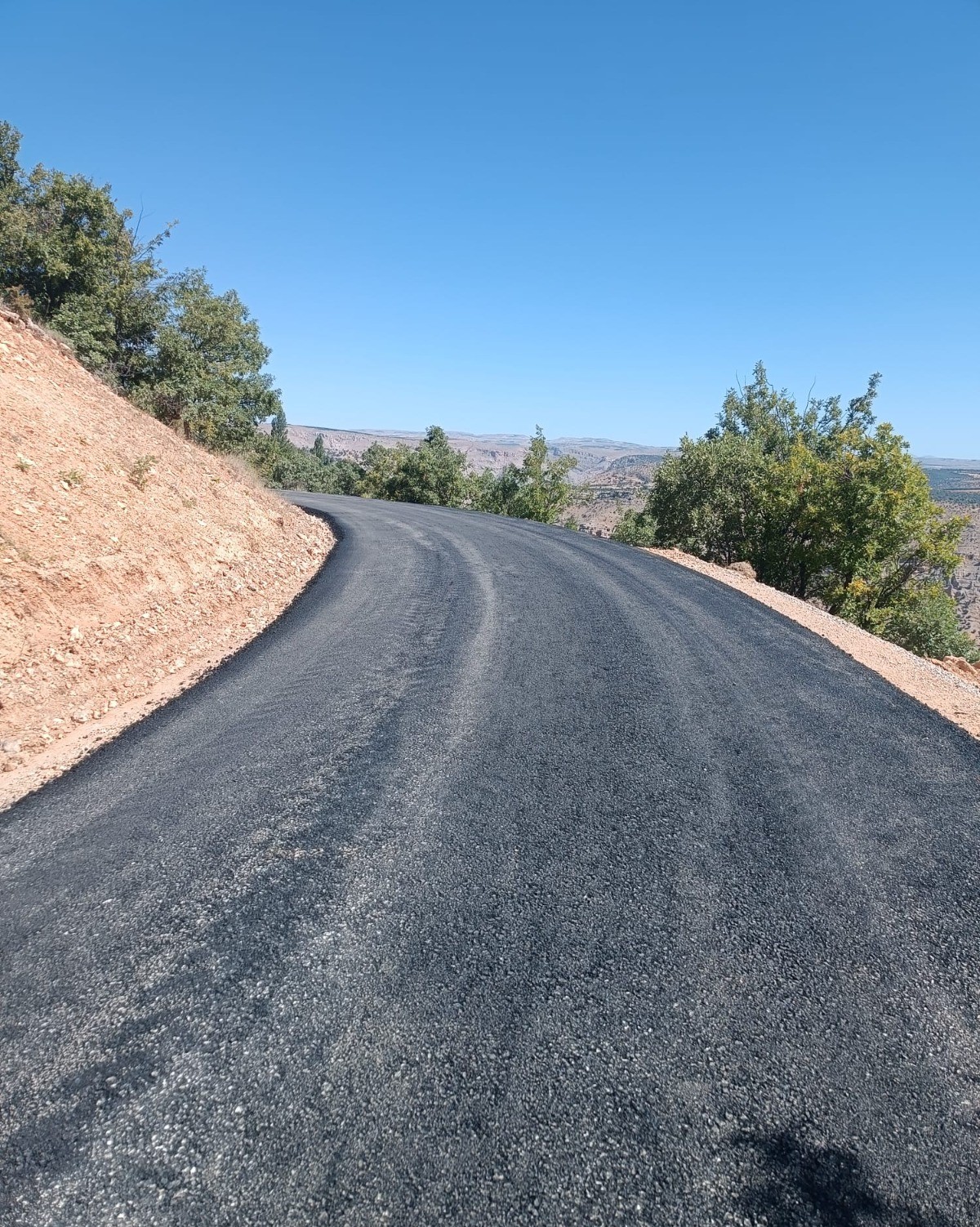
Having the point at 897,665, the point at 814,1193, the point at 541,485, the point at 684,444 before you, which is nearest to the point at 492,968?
the point at 814,1193

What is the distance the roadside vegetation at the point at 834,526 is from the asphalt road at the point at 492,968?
56.0 ft

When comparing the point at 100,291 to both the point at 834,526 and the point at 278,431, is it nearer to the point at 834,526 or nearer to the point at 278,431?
the point at 834,526

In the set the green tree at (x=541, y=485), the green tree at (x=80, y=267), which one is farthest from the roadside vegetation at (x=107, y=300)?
the green tree at (x=541, y=485)

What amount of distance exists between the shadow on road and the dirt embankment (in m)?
4.16

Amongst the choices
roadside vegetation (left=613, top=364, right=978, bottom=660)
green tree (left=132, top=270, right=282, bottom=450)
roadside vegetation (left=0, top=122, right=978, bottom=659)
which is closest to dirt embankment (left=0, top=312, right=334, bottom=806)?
roadside vegetation (left=0, top=122, right=978, bottom=659)

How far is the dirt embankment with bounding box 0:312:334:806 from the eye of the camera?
4.75 meters

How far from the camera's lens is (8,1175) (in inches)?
70.7

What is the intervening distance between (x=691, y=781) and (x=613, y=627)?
10.8 ft

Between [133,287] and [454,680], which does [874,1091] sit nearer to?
[454,680]

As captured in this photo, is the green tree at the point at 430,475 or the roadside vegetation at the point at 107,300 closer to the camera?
the roadside vegetation at the point at 107,300

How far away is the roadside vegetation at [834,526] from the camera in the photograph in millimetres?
19062

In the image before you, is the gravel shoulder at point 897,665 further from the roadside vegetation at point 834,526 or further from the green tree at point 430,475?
the green tree at point 430,475

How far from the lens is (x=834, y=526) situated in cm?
2011

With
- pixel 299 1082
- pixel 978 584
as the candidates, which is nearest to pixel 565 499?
pixel 299 1082
